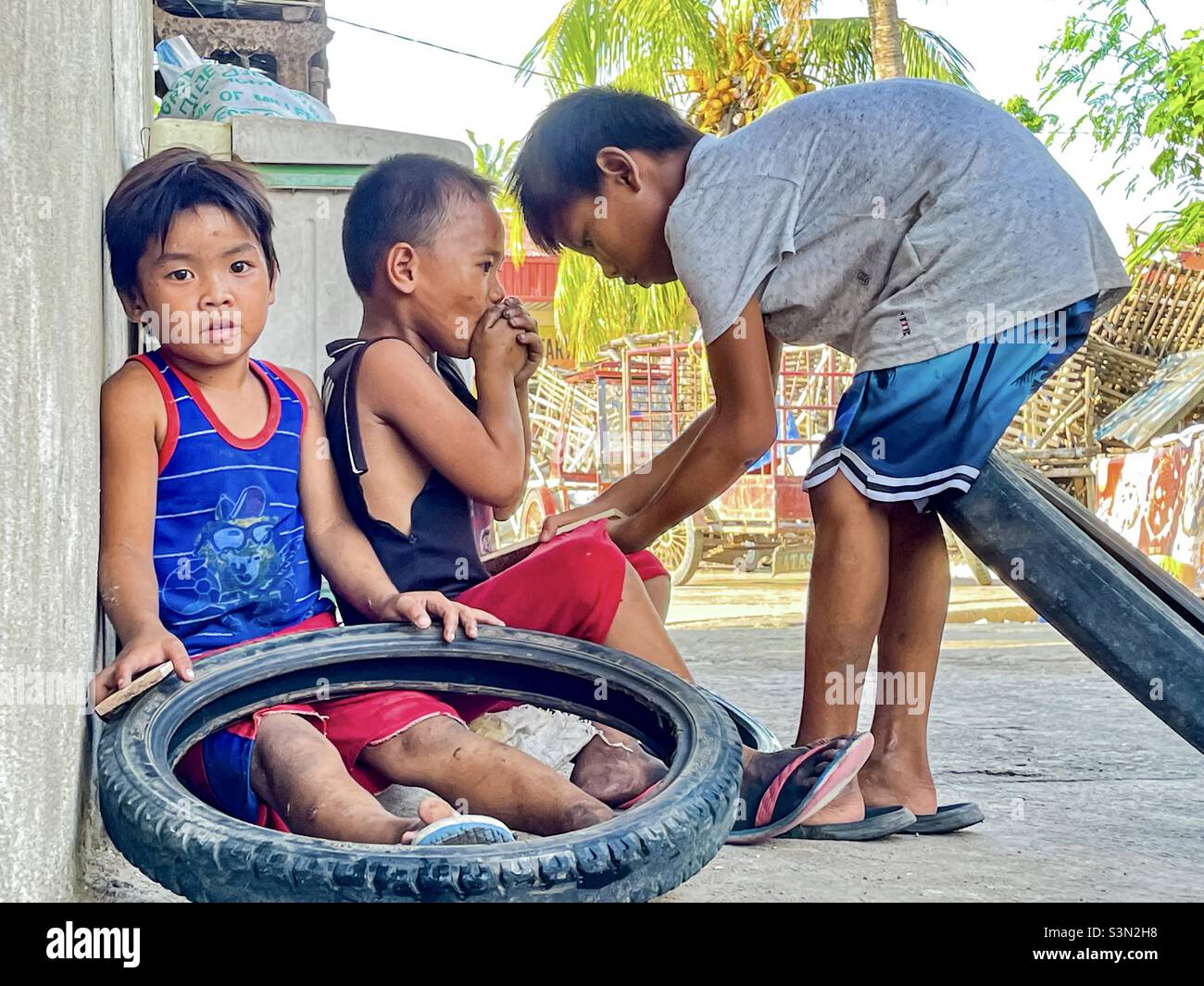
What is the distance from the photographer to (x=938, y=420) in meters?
2.40

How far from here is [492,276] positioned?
9.01 ft

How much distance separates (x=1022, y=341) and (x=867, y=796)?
98cm

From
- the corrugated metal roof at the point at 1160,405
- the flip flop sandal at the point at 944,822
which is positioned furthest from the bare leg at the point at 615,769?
the corrugated metal roof at the point at 1160,405

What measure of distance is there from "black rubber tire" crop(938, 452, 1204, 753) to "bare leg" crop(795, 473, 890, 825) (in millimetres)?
185

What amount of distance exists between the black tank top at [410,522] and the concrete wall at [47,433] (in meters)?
0.54

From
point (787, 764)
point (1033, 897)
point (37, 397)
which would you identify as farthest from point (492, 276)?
point (1033, 897)

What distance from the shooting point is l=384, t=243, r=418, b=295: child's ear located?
105 inches

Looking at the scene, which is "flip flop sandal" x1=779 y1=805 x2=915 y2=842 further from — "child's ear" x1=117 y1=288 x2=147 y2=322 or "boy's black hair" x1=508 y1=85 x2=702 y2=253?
"child's ear" x1=117 y1=288 x2=147 y2=322

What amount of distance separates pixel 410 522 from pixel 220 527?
0.39m

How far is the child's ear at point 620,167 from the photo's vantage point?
8.64 ft

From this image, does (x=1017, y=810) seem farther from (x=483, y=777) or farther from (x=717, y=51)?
(x=717, y=51)

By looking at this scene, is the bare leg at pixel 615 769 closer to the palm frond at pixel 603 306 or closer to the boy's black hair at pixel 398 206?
the boy's black hair at pixel 398 206

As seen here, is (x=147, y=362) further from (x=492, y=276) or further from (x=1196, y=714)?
(x=1196, y=714)

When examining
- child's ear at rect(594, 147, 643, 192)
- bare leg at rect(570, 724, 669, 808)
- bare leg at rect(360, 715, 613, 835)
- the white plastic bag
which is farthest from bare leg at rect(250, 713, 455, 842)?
the white plastic bag
